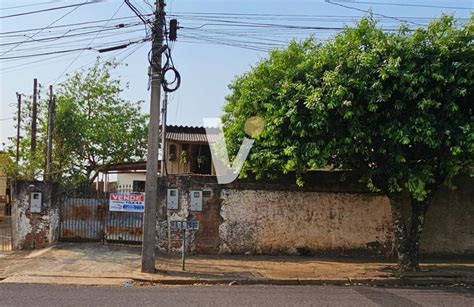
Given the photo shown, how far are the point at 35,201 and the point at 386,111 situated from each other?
942 cm

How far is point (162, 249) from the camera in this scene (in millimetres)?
12672

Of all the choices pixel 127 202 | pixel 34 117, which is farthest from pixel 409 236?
pixel 34 117

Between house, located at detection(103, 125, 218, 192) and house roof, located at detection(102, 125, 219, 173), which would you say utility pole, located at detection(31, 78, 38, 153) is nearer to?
house roof, located at detection(102, 125, 219, 173)

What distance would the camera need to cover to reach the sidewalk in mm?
9633

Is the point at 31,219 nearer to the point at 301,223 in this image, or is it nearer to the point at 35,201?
the point at 35,201

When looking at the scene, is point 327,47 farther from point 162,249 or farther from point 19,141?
point 19,141

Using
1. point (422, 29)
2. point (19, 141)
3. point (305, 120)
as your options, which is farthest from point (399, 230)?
point (19, 141)

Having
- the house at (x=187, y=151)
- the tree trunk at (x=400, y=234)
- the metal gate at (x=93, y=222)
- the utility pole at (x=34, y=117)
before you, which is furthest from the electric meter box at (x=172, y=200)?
the utility pole at (x=34, y=117)

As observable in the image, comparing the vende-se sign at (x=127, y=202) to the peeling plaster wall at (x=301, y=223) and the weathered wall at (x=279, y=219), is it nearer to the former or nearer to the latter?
the weathered wall at (x=279, y=219)

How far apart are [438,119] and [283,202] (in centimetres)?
487

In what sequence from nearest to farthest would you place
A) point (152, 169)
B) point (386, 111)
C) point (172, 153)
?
point (386, 111) < point (152, 169) < point (172, 153)

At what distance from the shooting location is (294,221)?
42.1 feet

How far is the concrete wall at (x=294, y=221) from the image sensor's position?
12727 millimetres

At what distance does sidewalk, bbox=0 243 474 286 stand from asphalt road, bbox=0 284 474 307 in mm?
630
